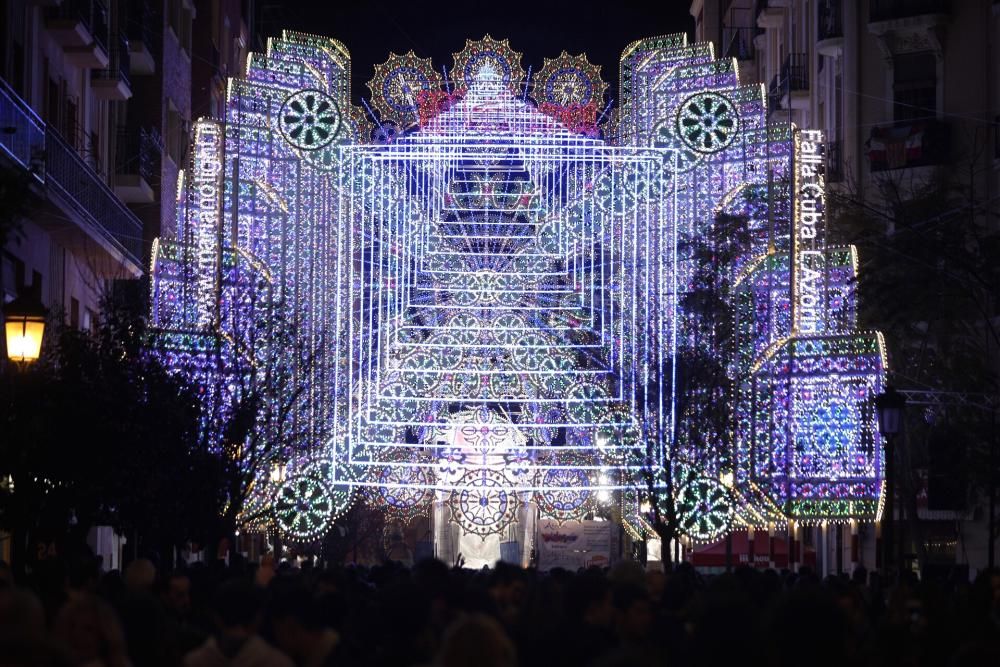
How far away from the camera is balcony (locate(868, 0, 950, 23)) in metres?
40.9

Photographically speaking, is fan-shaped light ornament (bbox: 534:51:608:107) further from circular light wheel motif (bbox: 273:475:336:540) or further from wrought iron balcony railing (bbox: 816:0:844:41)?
wrought iron balcony railing (bbox: 816:0:844:41)

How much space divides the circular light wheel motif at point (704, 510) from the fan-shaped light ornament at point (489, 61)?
737cm

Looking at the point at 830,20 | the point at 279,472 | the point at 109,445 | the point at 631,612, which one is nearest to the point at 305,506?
the point at 279,472

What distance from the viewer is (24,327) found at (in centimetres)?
1794

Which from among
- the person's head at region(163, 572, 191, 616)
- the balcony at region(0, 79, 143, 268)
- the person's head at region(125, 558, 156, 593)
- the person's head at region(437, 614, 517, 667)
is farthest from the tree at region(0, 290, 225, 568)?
the person's head at region(437, 614, 517, 667)

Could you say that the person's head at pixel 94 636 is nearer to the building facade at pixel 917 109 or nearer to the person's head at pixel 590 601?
the person's head at pixel 590 601

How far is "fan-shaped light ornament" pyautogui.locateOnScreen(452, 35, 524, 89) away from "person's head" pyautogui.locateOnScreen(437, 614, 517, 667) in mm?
26244

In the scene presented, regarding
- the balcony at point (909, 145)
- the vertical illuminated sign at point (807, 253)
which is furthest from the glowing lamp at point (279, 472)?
the balcony at point (909, 145)

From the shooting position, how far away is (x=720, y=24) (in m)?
65.8

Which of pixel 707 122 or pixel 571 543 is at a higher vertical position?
pixel 707 122

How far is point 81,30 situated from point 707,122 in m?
10.6

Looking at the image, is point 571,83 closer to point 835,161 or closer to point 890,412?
point 890,412

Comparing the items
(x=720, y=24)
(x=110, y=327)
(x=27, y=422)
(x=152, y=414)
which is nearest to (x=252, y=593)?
(x=27, y=422)

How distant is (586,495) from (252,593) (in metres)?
22.7
